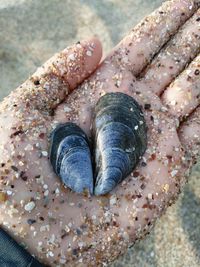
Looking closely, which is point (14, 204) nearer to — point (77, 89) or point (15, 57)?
point (77, 89)

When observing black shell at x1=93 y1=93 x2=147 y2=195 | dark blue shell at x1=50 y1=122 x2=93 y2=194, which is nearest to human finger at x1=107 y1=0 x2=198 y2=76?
black shell at x1=93 y1=93 x2=147 y2=195

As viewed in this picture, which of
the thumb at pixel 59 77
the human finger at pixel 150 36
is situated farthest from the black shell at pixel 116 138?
the human finger at pixel 150 36

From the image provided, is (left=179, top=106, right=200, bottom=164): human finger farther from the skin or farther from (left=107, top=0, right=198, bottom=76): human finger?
(left=107, top=0, right=198, bottom=76): human finger

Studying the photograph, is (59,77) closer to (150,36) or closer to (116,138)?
(116,138)

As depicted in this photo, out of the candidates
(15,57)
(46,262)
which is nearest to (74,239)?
(46,262)

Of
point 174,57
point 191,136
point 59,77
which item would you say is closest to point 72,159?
point 59,77
